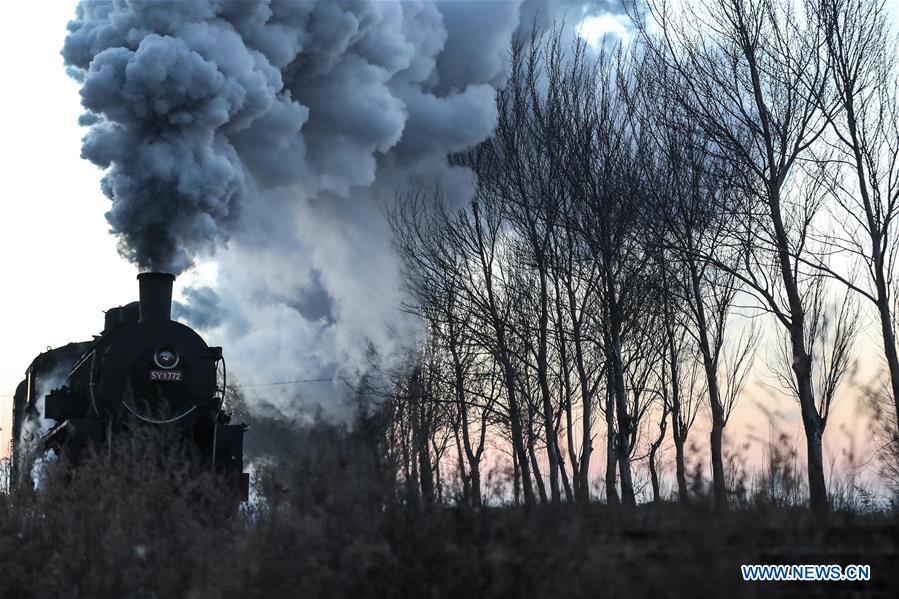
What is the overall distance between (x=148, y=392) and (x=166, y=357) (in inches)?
19.1

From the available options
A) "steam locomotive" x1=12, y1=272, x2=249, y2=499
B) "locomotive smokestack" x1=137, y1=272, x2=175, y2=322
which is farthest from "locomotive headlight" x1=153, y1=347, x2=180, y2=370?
"locomotive smokestack" x1=137, y1=272, x2=175, y2=322

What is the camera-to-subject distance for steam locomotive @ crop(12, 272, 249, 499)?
38.7 feet

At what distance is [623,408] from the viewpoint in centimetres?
1526

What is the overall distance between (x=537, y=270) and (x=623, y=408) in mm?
5411

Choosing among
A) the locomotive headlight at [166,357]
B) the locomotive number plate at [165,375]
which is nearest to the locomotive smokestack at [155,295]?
the locomotive headlight at [166,357]

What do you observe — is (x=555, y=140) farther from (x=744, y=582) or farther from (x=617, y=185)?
(x=744, y=582)

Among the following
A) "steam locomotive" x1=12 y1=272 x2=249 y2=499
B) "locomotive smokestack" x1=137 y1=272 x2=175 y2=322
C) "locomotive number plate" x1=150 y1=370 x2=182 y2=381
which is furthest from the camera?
"locomotive smokestack" x1=137 y1=272 x2=175 y2=322

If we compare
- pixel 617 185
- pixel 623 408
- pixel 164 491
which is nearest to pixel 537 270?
pixel 617 185

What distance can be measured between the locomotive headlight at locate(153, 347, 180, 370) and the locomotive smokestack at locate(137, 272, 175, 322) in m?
0.59

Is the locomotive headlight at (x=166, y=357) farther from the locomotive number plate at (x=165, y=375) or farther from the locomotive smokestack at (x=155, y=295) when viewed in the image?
the locomotive smokestack at (x=155, y=295)

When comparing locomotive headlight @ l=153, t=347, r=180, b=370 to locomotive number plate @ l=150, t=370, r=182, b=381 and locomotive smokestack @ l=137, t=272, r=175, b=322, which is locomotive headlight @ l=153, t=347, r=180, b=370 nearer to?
locomotive number plate @ l=150, t=370, r=182, b=381

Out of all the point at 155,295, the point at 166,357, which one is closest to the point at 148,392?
the point at 166,357

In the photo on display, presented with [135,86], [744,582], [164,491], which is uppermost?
[135,86]

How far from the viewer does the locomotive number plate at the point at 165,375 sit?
12055mm
